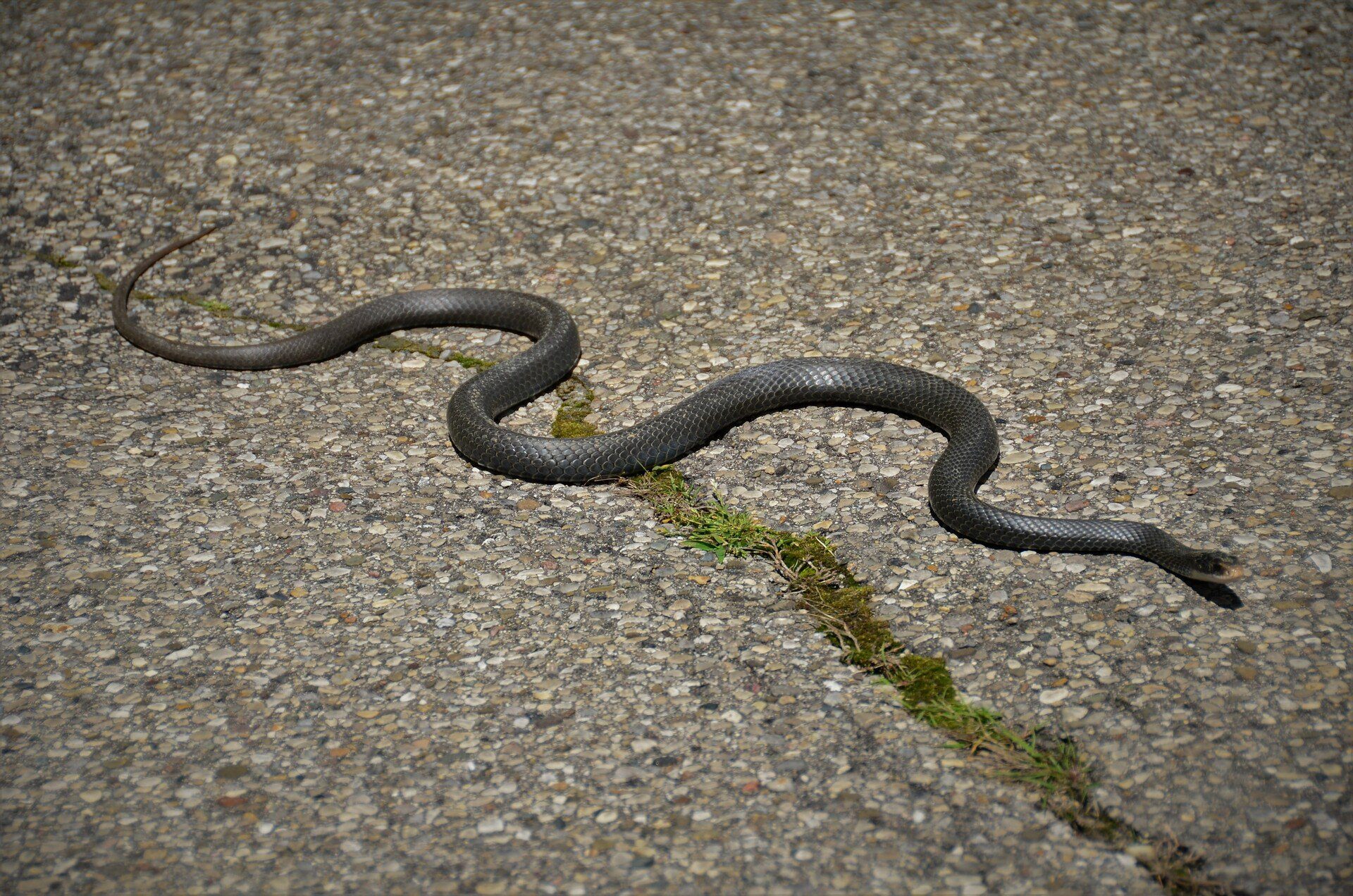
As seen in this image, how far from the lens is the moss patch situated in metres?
3.44

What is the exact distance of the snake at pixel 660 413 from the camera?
4.61 metres

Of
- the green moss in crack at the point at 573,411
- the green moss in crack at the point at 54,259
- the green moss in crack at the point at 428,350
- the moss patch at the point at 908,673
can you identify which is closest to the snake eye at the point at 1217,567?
the moss patch at the point at 908,673

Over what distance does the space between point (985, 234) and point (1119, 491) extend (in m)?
2.44

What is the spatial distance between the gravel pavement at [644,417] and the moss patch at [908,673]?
8cm

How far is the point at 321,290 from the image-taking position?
684cm

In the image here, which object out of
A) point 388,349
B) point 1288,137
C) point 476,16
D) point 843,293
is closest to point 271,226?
point 388,349

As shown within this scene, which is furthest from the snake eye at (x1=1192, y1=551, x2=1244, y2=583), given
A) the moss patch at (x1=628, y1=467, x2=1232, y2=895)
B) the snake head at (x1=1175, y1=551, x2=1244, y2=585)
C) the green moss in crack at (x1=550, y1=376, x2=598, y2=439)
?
the green moss in crack at (x1=550, y1=376, x2=598, y2=439)

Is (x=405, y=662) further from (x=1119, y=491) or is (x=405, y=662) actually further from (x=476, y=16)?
(x=476, y=16)

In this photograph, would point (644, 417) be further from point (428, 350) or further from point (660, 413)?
point (428, 350)

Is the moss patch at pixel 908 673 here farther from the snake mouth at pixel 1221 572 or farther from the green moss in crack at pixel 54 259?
the green moss in crack at pixel 54 259

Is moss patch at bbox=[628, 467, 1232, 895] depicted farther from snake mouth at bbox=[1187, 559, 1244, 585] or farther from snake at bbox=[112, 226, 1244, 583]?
snake mouth at bbox=[1187, 559, 1244, 585]

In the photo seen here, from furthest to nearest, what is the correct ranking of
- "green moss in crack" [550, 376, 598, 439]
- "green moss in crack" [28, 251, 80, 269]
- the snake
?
"green moss in crack" [28, 251, 80, 269], "green moss in crack" [550, 376, 598, 439], the snake

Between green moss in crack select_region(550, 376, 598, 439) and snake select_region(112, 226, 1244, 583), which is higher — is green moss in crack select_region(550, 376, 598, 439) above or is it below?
below

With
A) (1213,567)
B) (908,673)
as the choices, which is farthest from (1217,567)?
(908,673)
